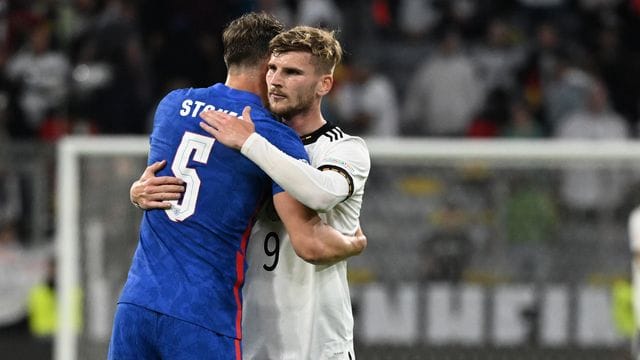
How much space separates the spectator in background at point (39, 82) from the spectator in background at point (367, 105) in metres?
2.48

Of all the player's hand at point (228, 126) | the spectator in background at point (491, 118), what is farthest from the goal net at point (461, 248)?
the player's hand at point (228, 126)

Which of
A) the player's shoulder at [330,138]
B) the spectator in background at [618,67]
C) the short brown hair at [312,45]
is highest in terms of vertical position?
the spectator in background at [618,67]

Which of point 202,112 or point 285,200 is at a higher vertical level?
point 202,112

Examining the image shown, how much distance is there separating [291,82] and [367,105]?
22.1 ft

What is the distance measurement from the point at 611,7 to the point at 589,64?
3.28ft

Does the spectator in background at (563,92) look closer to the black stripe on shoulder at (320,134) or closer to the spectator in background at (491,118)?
the spectator in background at (491,118)

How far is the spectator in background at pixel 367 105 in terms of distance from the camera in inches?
432

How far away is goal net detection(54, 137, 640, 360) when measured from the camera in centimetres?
768

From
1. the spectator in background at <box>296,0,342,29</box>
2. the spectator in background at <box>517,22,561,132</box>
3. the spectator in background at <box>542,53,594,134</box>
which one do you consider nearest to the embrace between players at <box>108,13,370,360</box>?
the spectator in background at <box>542,53,594,134</box>

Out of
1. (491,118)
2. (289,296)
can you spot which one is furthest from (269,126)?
(491,118)

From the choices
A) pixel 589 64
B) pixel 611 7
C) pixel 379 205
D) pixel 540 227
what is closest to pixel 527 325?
pixel 540 227

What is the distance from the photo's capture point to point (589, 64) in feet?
40.3

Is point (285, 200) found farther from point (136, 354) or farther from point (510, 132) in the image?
point (510, 132)

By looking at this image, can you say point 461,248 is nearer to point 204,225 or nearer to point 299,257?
point 299,257
